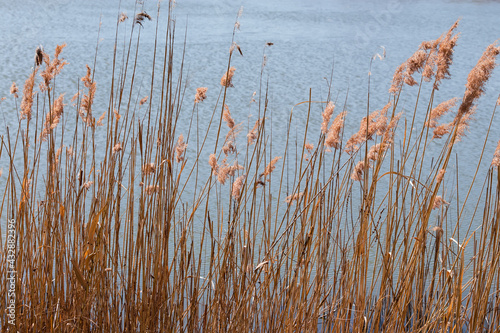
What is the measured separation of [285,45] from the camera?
21.5 feet

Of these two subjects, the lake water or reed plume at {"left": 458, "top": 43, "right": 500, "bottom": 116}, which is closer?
reed plume at {"left": 458, "top": 43, "right": 500, "bottom": 116}

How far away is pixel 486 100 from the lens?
17.1ft

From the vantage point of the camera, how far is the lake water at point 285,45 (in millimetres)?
4781

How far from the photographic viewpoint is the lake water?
4781 mm

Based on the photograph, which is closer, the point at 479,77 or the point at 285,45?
the point at 479,77

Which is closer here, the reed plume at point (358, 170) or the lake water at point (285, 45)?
the reed plume at point (358, 170)

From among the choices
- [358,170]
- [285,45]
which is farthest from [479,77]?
[285,45]

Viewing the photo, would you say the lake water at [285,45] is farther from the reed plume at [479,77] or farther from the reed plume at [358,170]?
the reed plume at [479,77]

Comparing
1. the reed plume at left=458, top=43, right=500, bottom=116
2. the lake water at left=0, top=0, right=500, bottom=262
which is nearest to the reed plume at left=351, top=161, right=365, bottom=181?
the reed plume at left=458, top=43, right=500, bottom=116

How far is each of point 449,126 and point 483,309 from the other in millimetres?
431

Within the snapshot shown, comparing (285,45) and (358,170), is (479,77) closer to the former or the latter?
(358,170)

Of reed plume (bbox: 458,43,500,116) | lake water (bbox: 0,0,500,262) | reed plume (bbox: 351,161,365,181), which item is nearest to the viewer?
reed plume (bbox: 458,43,500,116)

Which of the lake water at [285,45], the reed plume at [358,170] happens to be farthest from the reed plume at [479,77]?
the lake water at [285,45]

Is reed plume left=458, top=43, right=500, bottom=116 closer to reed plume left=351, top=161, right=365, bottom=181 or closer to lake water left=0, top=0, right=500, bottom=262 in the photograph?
reed plume left=351, top=161, right=365, bottom=181
